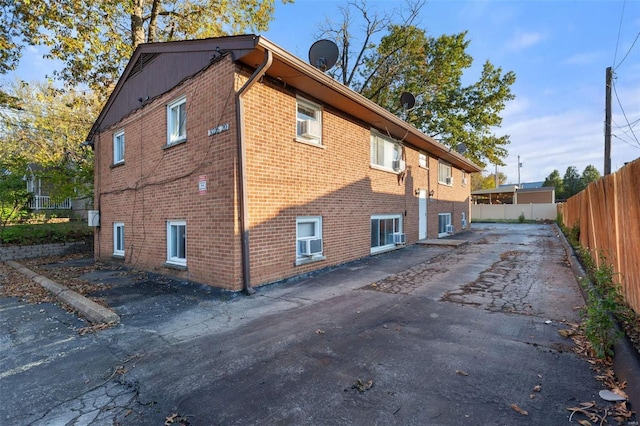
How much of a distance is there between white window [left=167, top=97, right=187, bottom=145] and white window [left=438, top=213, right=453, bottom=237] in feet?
44.3

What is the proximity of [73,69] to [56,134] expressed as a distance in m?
10.3

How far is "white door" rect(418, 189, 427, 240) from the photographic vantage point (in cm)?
1429

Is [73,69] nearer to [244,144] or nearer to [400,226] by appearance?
[244,144]

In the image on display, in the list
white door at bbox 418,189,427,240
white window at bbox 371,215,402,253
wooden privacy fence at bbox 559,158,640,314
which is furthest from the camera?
white door at bbox 418,189,427,240

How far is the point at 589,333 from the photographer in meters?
3.28

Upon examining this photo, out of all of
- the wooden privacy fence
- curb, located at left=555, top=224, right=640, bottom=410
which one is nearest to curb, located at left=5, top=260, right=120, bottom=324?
curb, located at left=555, top=224, right=640, bottom=410

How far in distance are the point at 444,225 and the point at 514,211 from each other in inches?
838

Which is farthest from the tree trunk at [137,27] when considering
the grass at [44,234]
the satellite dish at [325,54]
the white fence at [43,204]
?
the white fence at [43,204]

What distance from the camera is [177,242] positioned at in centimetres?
776

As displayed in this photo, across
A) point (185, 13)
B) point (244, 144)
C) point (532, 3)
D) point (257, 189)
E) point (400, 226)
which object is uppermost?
point (185, 13)

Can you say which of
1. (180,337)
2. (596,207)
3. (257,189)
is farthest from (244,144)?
(596,207)

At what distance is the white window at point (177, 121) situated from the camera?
297 inches

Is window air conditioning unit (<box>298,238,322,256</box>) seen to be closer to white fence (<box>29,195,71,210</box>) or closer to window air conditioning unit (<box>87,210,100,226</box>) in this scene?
window air conditioning unit (<box>87,210,100,226</box>)

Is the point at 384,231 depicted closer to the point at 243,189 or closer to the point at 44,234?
the point at 243,189
